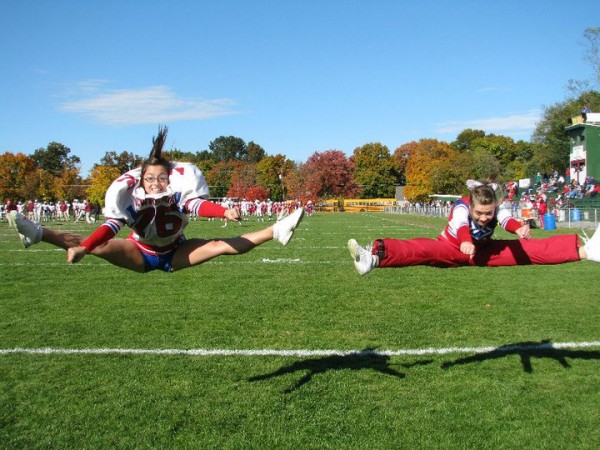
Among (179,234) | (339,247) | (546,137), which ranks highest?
(546,137)

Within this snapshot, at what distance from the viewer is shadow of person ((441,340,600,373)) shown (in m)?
7.13

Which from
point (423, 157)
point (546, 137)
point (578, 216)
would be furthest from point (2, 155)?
point (578, 216)

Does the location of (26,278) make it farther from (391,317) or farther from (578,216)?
(578,216)

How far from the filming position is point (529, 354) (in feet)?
24.6

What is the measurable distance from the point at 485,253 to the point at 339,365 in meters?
2.16

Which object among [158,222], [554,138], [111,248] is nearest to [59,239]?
[111,248]

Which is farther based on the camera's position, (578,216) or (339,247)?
(578,216)

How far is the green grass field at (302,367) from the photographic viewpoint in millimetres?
5160

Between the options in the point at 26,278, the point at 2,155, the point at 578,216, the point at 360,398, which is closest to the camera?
the point at 360,398

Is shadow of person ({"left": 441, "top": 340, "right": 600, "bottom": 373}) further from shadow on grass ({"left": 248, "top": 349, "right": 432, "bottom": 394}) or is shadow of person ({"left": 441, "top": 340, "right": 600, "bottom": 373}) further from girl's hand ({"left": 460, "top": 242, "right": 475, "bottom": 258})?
girl's hand ({"left": 460, "top": 242, "right": 475, "bottom": 258})

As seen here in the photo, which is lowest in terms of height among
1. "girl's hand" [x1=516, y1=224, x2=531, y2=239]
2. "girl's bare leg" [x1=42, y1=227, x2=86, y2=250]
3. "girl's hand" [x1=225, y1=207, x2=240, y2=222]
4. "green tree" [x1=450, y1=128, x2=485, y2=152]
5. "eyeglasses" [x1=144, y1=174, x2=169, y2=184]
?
"girl's hand" [x1=516, y1=224, x2=531, y2=239]

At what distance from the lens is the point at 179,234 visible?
23.0ft

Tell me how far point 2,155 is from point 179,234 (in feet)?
318

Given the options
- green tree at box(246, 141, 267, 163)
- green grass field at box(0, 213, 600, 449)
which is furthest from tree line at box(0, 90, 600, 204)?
green grass field at box(0, 213, 600, 449)
